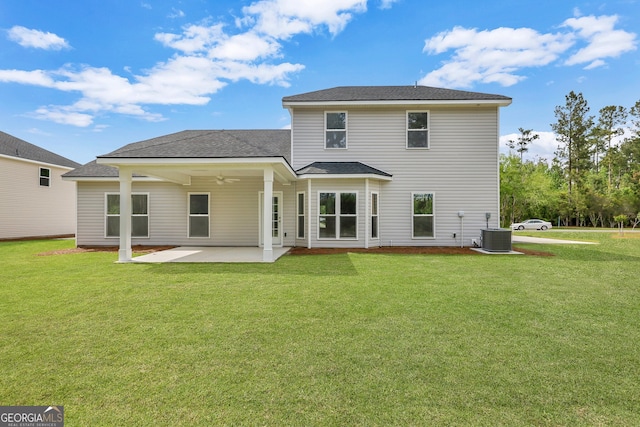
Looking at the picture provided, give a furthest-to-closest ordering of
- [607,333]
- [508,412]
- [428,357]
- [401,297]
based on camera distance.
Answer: [401,297]
[607,333]
[428,357]
[508,412]

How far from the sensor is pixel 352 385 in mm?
2412

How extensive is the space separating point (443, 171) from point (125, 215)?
11025 millimetres

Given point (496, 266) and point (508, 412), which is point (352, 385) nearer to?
point (508, 412)

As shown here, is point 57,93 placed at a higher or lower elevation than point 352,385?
higher

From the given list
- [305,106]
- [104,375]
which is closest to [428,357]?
[104,375]

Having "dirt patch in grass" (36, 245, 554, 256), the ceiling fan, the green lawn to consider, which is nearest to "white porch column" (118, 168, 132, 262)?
"dirt patch in grass" (36, 245, 554, 256)

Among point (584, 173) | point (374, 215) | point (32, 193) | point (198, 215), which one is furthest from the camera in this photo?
point (584, 173)

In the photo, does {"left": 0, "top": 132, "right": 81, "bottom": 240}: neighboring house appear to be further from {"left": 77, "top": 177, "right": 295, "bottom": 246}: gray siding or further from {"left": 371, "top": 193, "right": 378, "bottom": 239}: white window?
{"left": 371, "top": 193, "right": 378, "bottom": 239}: white window

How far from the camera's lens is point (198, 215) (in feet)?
→ 40.5

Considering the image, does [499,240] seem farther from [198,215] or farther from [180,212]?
[180,212]

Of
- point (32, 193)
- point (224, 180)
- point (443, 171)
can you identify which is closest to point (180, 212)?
point (224, 180)

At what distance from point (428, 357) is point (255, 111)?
1837 cm

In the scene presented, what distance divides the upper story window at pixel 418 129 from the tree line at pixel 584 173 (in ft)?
76.2

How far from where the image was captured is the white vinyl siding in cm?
1528
